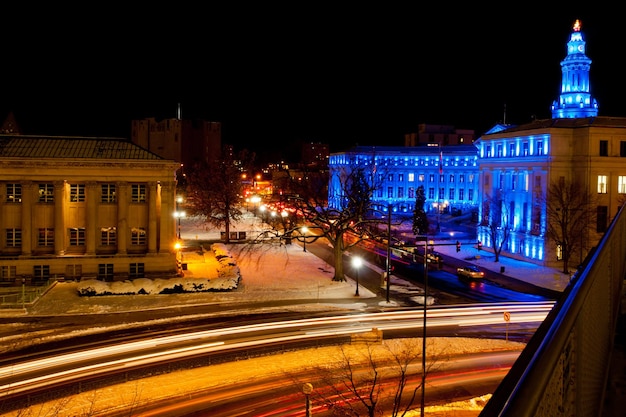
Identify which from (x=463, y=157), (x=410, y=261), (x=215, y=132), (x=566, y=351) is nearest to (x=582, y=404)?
(x=566, y=351)

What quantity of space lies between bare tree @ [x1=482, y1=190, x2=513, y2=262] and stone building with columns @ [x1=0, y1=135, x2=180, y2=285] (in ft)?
114

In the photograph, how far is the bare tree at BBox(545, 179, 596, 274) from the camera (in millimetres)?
53844

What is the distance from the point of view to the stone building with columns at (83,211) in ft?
152

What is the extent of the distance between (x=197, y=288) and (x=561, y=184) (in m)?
37.8

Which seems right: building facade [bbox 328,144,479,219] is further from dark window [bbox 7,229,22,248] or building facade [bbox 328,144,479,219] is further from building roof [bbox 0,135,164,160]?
dark window [bbox 7,229,22,248]

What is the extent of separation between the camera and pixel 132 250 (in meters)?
49.0

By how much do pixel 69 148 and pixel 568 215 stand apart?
47767 mm

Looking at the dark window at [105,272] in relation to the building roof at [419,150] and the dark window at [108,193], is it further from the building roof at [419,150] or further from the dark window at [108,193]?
the building roof at [419,150]

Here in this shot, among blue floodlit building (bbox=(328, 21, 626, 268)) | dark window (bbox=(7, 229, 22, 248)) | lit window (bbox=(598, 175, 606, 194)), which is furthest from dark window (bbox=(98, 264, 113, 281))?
lit window (bbox=(598, 175, 606, 194))

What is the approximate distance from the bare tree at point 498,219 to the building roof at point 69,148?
121 ft

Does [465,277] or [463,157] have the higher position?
[463,157]

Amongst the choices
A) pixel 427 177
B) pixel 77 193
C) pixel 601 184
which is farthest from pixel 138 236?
pixel 427 177

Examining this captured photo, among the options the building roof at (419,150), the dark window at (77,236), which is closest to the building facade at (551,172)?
the dark window at (77,236)

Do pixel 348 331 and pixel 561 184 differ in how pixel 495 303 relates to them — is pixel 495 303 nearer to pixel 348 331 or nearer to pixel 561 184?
pixel 348 331
